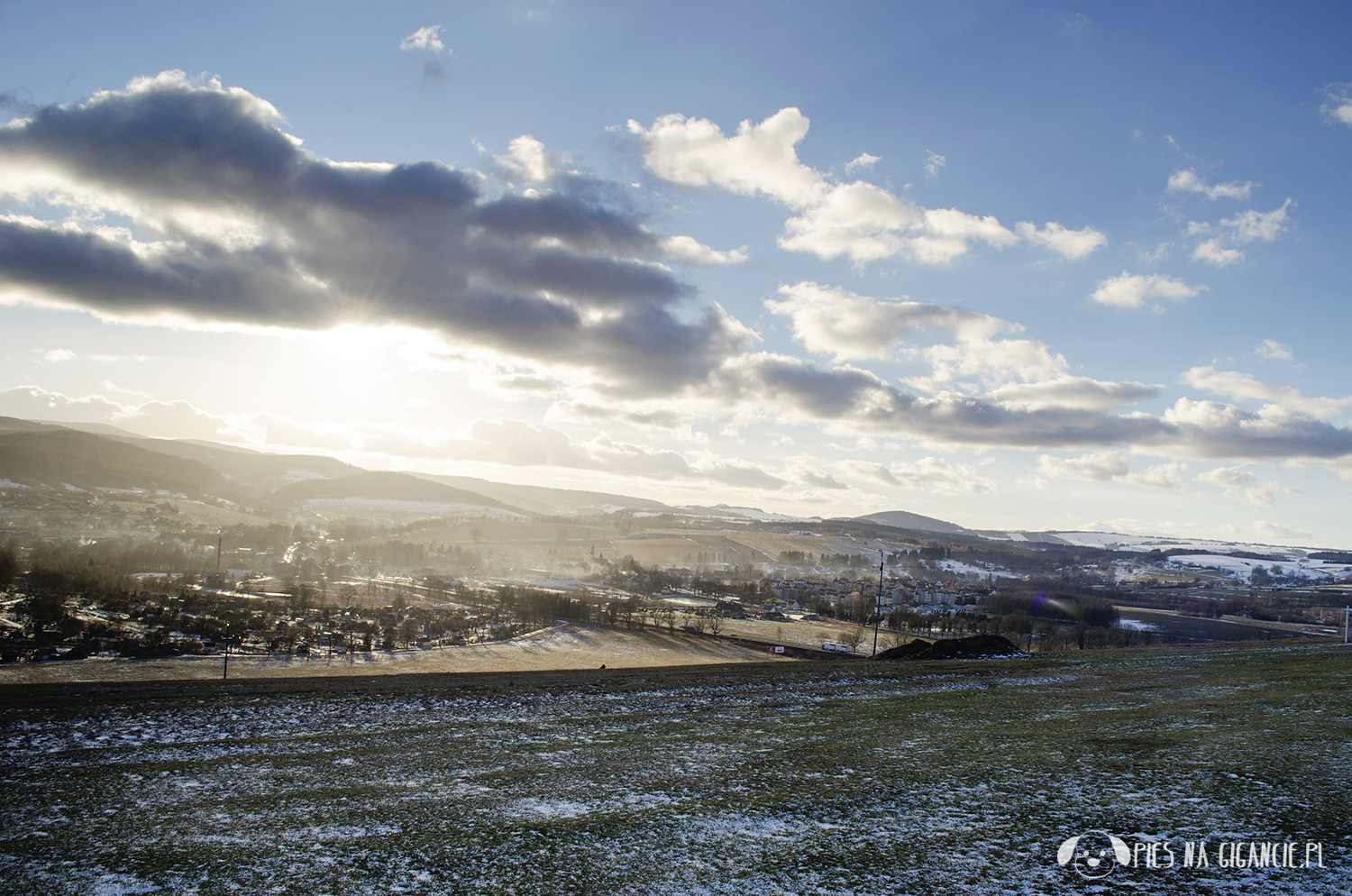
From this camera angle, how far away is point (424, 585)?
113062mm

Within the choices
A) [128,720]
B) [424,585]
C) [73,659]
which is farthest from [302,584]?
[128,720]

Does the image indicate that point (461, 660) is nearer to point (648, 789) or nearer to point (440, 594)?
point (648, 789)

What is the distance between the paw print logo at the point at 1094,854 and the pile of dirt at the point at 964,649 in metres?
25.7

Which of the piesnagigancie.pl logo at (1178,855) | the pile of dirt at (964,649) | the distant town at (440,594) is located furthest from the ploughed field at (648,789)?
the distant town at (440,594)

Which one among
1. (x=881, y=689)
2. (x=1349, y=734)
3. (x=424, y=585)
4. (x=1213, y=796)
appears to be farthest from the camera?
(x=424, y=585)

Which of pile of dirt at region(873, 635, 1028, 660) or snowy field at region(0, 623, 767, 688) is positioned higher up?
pile of dirt at region(873, 635, 1028, 660)

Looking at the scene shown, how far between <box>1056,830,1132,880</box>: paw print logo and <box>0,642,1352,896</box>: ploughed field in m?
0.15

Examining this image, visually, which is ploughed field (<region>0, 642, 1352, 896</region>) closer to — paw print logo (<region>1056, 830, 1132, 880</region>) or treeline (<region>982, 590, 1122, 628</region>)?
paw print logo (<region>1056, 830, 1132, 880</region>)

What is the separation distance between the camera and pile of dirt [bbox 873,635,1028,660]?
32719 mm

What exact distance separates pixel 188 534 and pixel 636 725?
519ft

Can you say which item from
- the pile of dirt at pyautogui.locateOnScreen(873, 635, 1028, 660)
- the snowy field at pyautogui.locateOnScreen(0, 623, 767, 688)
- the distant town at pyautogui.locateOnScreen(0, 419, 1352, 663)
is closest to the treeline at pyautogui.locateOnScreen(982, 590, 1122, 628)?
the distant town at pyautogui.locateOnScreen(0, 419, 1352, 663)

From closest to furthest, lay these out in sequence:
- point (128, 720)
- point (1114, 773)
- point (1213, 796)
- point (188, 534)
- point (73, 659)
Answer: point (1213, 796) → point (1114, 773) → point (128, 720) → point (73, 659) → point (188, 534)

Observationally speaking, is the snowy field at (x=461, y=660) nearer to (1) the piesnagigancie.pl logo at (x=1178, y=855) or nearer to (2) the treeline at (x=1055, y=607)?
(1) the piesnagigancie.pl logo at (x=1178, y=855)

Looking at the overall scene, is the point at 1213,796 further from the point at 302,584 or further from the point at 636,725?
the point at 302,584
